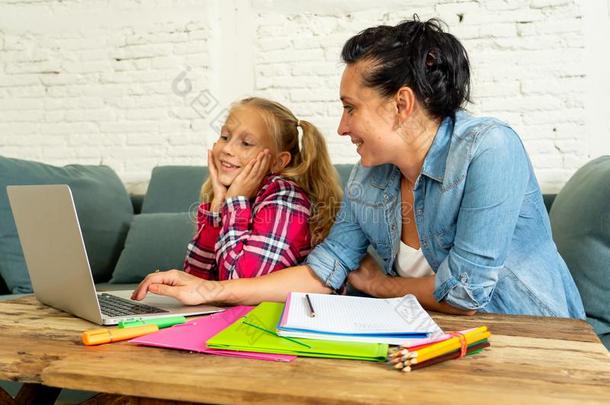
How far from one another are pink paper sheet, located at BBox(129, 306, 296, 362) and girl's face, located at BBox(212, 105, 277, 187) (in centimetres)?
66

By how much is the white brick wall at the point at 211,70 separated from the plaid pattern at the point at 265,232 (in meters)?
1.25

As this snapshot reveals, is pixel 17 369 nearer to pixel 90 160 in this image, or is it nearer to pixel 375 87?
pixel 375 87

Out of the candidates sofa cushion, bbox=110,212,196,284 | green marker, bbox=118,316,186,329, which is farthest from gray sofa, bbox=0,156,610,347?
green marker, bbox=118,316,186,329

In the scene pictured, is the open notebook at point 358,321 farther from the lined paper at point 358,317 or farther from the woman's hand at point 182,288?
the woman's hand at point 182,288

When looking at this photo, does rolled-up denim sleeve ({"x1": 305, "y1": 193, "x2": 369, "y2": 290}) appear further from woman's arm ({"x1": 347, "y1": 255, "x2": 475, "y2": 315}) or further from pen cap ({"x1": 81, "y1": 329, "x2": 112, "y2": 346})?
pen cap ({"x1": 81, "y1": 329, "x2": 112, "y2": 346})

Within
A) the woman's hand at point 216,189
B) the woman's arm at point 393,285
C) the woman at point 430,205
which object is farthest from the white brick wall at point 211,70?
the woman's arm at point 393,285

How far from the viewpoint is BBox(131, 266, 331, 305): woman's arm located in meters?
1.36

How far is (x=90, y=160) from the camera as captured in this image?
11.2ft

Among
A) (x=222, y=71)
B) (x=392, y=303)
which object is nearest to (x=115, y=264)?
(x=222, y=71)

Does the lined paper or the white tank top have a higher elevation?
the lined paper

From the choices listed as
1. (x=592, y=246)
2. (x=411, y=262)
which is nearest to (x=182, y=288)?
(x=411, y=262)

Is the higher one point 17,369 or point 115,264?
point 17,369

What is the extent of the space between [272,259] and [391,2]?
166 cm

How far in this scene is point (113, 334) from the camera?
3.46 feet
